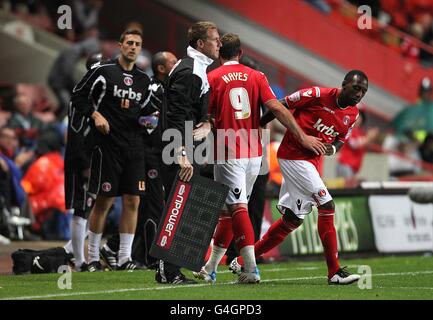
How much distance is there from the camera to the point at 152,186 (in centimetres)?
1316

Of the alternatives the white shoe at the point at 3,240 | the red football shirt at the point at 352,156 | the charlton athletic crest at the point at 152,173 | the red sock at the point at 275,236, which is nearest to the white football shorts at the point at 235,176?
the red sock at the point at 275,236

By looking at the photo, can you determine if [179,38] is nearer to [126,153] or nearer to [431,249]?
[431,249]

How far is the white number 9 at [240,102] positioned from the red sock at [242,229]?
845mm

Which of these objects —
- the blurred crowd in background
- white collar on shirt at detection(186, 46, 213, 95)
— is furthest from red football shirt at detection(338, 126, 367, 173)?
white collar on shirt at detection(186, 46, 213, 95)

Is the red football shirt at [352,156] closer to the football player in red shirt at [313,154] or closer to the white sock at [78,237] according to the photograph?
the white sock at [78,237]

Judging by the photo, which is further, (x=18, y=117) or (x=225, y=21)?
(x=225, y=21)

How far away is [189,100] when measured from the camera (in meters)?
10.1

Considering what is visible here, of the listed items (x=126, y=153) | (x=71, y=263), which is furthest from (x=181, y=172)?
(x=71, y=263)

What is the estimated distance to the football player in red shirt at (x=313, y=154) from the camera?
35.1 ft

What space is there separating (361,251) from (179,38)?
5892 millimetres

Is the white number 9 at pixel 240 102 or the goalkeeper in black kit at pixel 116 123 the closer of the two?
the white number 9 at pixel 240 102

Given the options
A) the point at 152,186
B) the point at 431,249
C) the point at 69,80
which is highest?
the point at 69,80

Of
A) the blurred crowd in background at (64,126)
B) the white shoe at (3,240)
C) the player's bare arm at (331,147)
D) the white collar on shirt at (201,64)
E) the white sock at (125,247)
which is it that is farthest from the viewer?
the blurred crowd in background at (64,126)

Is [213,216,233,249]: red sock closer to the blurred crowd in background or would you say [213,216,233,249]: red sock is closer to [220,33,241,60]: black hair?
[220,33,241,60]: black hair
